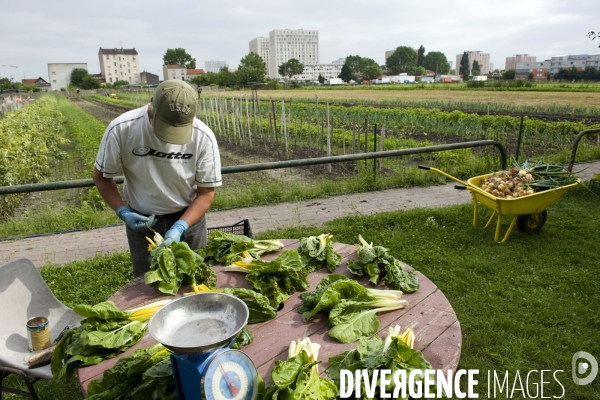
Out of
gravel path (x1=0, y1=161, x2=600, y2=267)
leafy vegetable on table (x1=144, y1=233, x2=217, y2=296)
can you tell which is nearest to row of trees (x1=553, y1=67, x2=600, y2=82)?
gravel path (x1=0, y1=161, x2=600, y2=267)

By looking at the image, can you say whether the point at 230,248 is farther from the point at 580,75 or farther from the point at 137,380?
the point at 580,75

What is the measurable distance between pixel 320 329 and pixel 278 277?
47cm

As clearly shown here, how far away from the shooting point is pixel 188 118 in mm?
2820

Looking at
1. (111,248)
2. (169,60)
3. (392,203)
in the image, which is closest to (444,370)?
(111,248)

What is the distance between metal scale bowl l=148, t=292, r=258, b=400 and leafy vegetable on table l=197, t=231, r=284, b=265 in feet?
3.77

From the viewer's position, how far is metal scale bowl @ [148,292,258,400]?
1566mm

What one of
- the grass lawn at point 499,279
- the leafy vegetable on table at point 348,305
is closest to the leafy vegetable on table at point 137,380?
the leafy vegetable on table at point 348,305

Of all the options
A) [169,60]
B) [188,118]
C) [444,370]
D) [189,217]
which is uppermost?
[169,60]

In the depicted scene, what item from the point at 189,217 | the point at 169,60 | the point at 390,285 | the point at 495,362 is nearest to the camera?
the point at 390,285

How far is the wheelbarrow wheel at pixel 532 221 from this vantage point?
6195mm

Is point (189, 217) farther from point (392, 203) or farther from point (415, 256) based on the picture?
point (392, 203)

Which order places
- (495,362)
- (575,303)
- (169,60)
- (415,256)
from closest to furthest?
(495,362) < (575,303) < (415,256) < (169,60)

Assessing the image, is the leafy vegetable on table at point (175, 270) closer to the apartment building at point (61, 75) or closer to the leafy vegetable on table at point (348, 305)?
the leafy vegetable on table at point (348, 305)

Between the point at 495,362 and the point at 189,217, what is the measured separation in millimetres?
2788
